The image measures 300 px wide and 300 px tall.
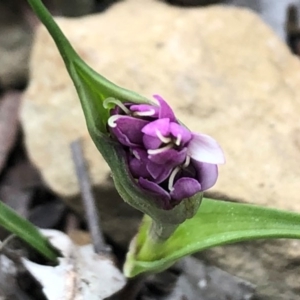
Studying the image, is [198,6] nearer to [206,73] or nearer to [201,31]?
[201,31]

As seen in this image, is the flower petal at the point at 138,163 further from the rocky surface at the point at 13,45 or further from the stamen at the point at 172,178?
the rocky surface at the point at 13,45

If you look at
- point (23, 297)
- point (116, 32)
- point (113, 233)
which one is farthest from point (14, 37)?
point (23, 297)

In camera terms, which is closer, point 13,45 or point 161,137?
point 161,137

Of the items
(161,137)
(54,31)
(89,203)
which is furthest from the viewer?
(89,203)

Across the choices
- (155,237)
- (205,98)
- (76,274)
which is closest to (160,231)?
(155,237)

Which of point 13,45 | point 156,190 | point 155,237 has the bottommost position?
point 13,45

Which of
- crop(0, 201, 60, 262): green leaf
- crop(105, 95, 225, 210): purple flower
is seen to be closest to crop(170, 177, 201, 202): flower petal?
crop(105, 95, 225, 210): purple flower

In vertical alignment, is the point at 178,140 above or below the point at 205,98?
above

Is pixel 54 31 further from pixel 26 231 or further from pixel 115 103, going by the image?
pixel 26 231
